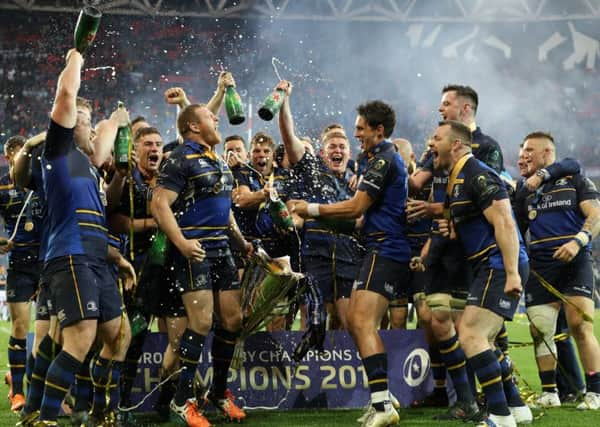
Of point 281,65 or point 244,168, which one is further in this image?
point 281,65

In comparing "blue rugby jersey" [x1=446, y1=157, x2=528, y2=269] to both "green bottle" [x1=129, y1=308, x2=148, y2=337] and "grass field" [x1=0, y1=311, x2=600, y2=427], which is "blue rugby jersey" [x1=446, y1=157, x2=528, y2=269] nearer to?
"grass field" [x1=0, y1=311, x2=600, y2=427]

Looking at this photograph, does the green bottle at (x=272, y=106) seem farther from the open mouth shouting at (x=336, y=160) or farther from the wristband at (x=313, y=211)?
the open mouth shouting at (x=336, y=160)

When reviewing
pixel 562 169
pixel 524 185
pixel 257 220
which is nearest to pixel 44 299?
pixel 257 220

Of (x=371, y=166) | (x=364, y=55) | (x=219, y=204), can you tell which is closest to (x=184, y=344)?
(x=219, y=204)

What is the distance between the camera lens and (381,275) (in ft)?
18.6

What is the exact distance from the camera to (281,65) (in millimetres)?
28406

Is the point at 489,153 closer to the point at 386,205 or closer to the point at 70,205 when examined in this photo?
the point at 386,205

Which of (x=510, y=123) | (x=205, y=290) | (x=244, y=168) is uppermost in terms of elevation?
(x=510, y=123)

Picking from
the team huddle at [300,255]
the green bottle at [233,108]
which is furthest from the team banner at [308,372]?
the green bottle at [233,108]

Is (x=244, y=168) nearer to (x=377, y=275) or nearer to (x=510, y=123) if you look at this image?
(x=377, y=275)

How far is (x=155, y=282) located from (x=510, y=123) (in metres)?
23.8

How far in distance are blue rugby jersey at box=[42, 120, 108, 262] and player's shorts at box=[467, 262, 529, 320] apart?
7.83ft

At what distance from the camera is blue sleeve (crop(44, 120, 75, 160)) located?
4785 millimetres

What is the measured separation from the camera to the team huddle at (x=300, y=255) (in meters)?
5.04
